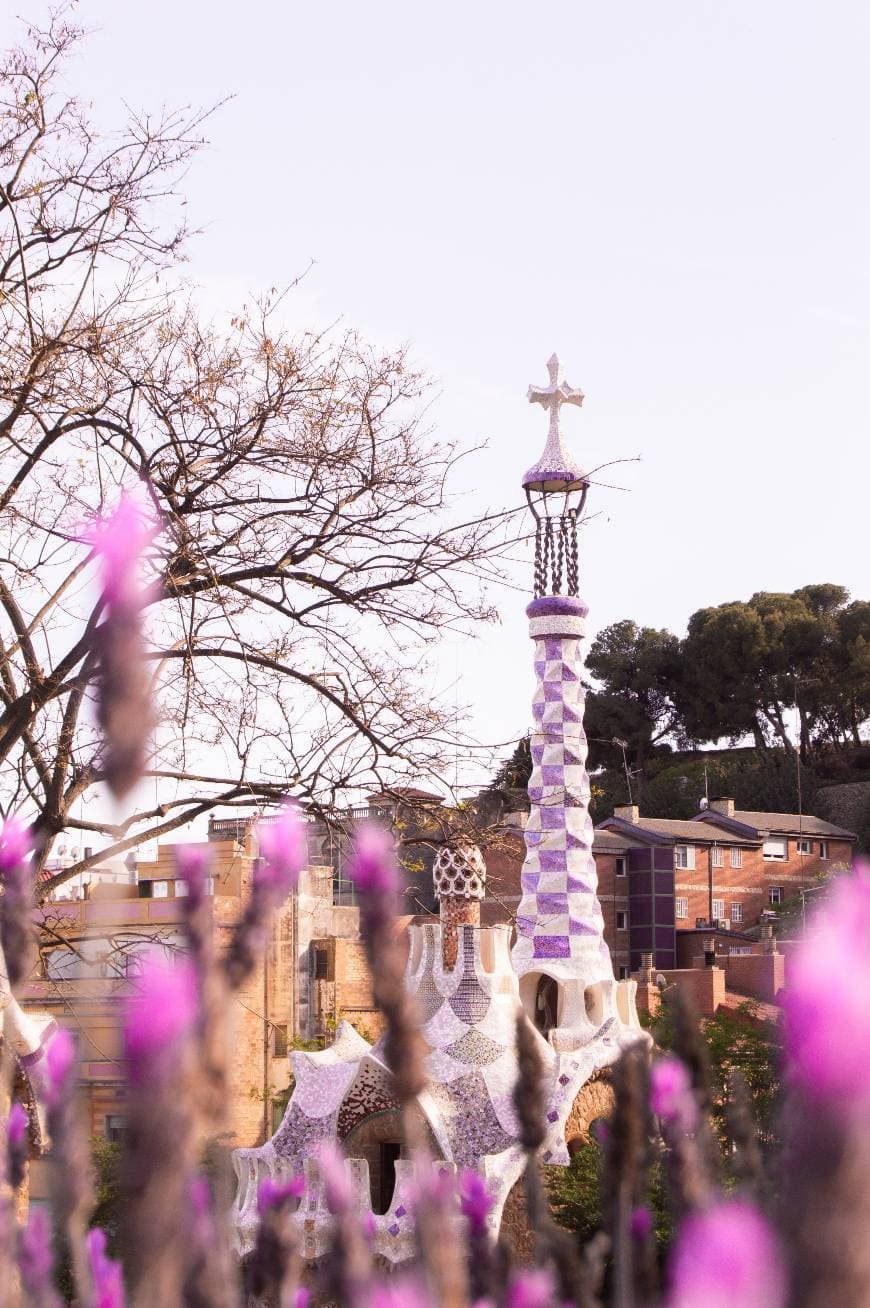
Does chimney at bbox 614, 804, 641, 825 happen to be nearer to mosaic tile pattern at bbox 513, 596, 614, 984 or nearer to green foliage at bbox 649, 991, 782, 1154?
green foliage at bbox 649, 991, 782, 1154

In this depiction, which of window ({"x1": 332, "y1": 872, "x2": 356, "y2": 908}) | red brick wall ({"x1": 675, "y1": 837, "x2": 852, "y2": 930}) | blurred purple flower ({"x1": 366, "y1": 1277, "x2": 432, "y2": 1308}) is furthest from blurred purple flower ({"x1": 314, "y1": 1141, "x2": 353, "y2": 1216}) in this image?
red brick wall ({"x1": 675, "y1": 837, "x2": 852, "y2": 930})

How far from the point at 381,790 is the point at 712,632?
50787 millimetres

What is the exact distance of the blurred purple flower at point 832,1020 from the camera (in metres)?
0.74

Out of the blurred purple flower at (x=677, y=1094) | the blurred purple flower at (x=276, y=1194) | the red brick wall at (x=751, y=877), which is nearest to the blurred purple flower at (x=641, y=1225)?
the blurred purple flower at (x=677, y=1094)

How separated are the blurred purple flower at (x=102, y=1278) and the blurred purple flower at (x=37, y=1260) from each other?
7 cm

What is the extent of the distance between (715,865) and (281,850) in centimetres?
5194

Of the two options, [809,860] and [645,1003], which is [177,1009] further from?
[809,860]

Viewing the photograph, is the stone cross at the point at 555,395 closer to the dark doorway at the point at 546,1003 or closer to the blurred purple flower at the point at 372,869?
the dark doorway at the point at 546,1003

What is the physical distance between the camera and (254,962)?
1298mm

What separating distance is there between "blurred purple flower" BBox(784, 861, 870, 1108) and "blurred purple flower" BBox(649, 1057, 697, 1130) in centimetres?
94

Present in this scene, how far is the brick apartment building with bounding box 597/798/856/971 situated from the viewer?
49.0 m

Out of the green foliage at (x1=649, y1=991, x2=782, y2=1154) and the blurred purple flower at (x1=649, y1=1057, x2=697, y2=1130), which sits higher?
the blurred purple flower at (x1=649, y1=1057, x2=697, y2=1130)

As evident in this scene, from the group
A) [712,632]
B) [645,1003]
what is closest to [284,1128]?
[645,1003]

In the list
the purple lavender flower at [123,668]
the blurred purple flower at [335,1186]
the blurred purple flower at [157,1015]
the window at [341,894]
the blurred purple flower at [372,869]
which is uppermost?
the window at [341,894]
